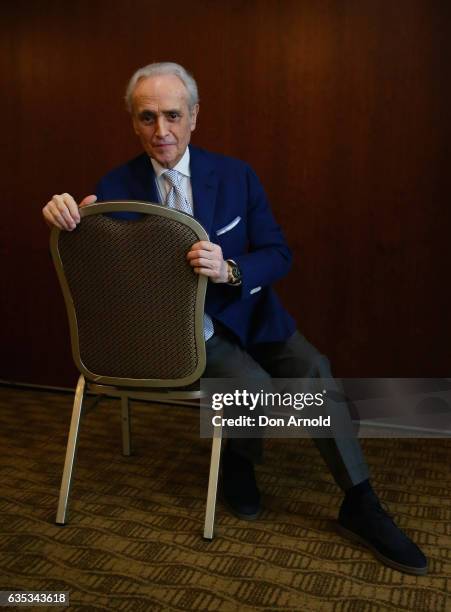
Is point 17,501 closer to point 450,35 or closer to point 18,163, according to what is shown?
point 18,163

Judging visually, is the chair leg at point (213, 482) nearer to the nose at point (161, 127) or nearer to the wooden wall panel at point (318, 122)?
the nose at point (161, 127)

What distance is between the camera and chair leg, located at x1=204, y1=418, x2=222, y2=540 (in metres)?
1.94

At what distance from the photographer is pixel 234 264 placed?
1.95m

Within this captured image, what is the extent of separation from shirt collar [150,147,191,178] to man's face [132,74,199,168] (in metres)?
0.03

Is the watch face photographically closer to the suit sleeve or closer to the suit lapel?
the suit sleeve

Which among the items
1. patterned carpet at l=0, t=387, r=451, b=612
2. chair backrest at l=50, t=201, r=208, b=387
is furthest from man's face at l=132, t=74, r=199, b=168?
patterned carpet at l=0, t=387, r=451, b=612

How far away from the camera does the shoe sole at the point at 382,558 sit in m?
1.76

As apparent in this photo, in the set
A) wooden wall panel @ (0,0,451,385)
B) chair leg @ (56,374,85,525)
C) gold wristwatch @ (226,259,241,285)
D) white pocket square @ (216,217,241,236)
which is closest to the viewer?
gold wristwatch @ (226,259,241,285)

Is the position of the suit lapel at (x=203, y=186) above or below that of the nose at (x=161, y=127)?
below

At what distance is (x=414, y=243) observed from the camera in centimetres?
282

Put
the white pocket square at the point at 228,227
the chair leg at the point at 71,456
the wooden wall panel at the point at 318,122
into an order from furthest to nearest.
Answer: the wooden wall panel at the point at 318,122
the white pocket square at the point at 228,227
the chair leg at the point at 71,456

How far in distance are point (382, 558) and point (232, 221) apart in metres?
1.05

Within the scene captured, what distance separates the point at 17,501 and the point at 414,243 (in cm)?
176

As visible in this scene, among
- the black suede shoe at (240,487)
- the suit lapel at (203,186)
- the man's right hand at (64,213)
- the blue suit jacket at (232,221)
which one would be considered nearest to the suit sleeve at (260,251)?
the blue suit jacket at (232,221)
